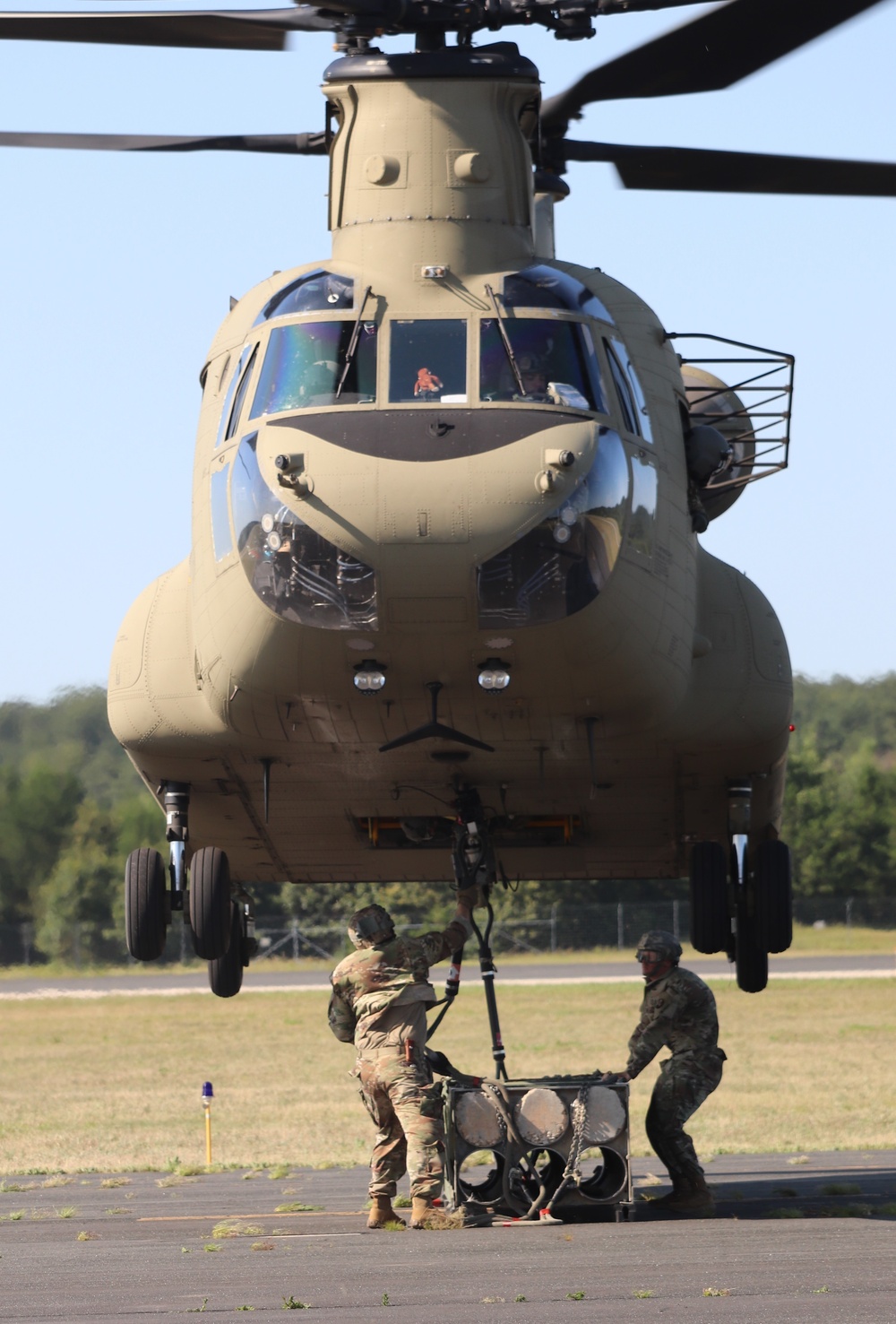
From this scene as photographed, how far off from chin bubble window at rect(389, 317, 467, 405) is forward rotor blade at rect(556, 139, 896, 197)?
3.45 metres

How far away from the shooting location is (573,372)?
35.6ft

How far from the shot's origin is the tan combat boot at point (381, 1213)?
11.0 metres

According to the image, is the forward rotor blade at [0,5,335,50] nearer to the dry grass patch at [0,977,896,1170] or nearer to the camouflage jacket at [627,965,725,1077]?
the camouflage jacket at [627,965,725,1077]

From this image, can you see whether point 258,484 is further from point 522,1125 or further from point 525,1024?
point 525,1024

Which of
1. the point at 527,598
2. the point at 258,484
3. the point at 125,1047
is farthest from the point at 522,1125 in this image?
the point at 125,1047

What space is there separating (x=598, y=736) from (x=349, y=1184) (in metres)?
4.75

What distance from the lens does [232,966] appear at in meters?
15.6

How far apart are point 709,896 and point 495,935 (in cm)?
4549

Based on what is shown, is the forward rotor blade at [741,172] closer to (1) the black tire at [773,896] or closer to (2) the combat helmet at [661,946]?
(1) the black tire at [773,896]

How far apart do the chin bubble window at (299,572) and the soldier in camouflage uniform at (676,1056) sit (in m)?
3.28

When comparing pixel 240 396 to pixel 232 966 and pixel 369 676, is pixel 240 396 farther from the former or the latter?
pixel 232 966

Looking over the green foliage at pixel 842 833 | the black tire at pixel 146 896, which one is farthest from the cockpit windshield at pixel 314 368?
the green foliage at pixel 842 833

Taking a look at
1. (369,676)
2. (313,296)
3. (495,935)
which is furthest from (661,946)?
(495,935)

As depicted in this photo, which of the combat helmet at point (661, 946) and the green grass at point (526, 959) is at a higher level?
the green grass at point (526, 959)
